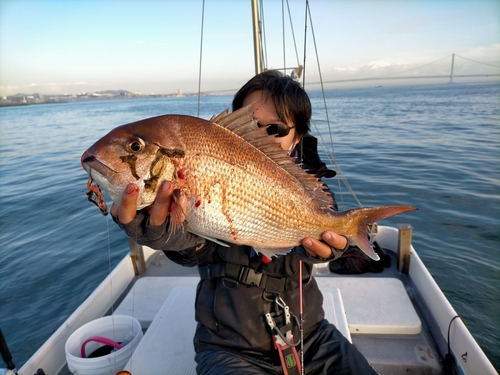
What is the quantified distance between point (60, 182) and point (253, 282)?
12.8 metres

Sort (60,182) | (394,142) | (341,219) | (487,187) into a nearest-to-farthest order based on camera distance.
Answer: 1. (341,219)
2. (487,187)
3. (60,182)
4. (394,142)

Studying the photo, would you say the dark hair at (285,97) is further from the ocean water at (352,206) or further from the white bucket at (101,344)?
the white bucket at (101,344)

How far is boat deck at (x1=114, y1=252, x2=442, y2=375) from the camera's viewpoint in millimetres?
2838

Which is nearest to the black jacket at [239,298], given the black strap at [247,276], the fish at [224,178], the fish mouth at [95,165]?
the black strap at [247,276]

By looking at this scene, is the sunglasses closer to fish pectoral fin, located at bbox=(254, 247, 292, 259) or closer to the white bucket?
fish pectoral fin, located at bbox=(254, 247, 292, 259)

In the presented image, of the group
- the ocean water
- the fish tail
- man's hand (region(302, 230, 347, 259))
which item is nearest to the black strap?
man's hand (region(302, 230, 347, 259))

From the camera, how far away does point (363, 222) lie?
6.76 ft

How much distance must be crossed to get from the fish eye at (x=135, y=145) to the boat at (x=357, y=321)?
6.44 feet

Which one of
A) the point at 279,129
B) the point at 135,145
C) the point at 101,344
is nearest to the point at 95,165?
the point at 135,145

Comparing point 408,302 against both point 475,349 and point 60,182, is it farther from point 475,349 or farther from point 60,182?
point 60,182

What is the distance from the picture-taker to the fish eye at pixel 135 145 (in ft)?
5.31

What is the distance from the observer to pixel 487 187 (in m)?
9.88

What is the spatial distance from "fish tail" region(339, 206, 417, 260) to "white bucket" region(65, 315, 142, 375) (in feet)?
7.32

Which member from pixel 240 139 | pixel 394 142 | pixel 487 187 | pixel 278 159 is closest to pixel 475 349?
pixel 278 159
